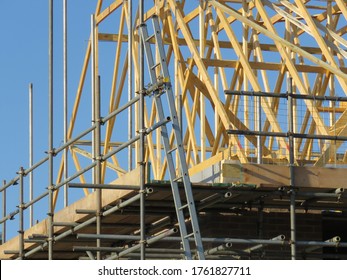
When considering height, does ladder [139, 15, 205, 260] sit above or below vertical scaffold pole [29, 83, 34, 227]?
below

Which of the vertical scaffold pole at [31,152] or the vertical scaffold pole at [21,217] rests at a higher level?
the vertical scaffold pole at [31,152]

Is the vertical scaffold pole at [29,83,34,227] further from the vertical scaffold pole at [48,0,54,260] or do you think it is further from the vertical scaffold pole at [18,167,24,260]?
the vertical scaffold pole at [48,0,54,260]

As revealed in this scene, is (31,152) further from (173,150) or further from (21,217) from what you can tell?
(173,150)

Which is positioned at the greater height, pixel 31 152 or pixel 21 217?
pixel 31 152

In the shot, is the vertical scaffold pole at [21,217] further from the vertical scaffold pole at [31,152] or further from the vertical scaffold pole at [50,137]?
the vertical scaffold pole at [31,152]

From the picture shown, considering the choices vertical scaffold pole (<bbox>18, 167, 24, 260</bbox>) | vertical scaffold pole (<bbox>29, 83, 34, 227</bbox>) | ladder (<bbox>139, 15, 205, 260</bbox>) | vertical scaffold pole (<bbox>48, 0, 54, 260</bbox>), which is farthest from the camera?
vertical scaffold pole (<bbox>29, 83, 34, 227</bbox>)

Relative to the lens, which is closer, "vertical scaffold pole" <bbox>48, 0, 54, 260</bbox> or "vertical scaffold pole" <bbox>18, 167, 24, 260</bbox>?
"vertical scaffold pole" <bbox>48, 0, 54, 260</bbox>

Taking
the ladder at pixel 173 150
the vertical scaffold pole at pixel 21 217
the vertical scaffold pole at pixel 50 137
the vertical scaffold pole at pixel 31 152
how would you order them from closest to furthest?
the ladder at pixel 173 150, the vertical scaffold pole at pixel 50 137, the vertical scaffold pole at pixel 21 217, the vertical scaffold pole at pixel 31 152

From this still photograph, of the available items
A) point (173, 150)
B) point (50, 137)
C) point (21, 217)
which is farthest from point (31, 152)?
point (173, 150)

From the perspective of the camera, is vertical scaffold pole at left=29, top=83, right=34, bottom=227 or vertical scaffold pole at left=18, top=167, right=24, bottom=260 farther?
vertical scaffold pole at left=29, top=83, right=34, bottom=227

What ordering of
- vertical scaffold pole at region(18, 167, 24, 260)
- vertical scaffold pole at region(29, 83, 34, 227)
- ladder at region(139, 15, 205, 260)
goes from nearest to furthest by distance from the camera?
ladder at region(139, 15, 205, 260) < vertical scaffold pole at region(18, 167, 24, 260) < vertical scaffold pole at region(29, 83, 34, 227)

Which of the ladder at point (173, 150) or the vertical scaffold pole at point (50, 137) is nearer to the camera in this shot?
the ladder at point (173, 150)
